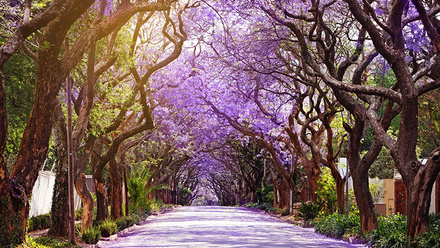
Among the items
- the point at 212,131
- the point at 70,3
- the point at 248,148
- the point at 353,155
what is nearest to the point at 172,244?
the point at 353,155

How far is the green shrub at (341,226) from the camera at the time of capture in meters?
18.7

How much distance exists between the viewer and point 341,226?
764 inches

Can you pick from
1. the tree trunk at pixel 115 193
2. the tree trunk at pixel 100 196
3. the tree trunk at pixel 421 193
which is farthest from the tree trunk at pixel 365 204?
the tree trunk at pixel 115 193

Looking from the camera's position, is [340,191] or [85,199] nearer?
[85,199]

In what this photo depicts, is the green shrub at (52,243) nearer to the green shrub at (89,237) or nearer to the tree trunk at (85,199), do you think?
the green shrub at (89,237)

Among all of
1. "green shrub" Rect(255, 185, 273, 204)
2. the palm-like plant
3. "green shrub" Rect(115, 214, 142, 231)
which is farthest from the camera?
"green shrub" Rect(255, 185, 273, 204)

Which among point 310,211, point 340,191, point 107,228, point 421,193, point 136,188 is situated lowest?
point 107,228

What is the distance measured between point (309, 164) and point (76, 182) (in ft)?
41.7

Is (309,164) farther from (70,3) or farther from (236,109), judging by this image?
(70,3)

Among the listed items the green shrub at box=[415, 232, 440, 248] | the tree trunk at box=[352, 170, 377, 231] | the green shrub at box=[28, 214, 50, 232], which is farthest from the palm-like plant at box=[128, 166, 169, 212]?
the green shrub at box=[415, 232, 440, 248]

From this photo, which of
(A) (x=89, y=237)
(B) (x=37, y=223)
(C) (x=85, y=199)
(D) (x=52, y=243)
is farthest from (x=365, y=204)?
(B) (x=37, y=223)

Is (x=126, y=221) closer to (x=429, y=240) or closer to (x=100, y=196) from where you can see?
(x=100, y=196)

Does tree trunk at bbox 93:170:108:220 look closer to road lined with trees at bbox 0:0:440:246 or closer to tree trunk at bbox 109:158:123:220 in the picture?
road lined with trees at bbox 0:0:440:246

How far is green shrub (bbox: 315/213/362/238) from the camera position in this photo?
18688 millimetres
